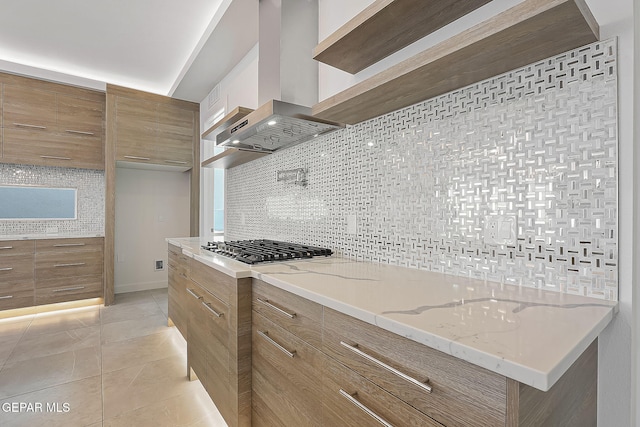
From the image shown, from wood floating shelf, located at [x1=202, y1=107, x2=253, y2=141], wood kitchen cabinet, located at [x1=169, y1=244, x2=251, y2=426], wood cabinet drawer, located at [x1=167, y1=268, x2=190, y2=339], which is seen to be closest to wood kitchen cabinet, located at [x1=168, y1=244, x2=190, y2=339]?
wood cabinet drawer, located at [x1=167, y1=268, x2=190, y2=339]

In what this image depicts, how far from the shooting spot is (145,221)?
4594mm

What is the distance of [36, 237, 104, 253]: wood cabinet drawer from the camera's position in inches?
136

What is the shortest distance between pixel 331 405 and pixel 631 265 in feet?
3.12

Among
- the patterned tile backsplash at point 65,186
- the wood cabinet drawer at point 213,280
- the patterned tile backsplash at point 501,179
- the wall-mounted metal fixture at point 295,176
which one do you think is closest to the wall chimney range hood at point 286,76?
the wall-mounted metal fixture at point 295,176

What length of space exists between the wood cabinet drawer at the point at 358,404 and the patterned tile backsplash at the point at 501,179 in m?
0.61

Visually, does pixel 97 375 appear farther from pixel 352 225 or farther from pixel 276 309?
pixel 352 225

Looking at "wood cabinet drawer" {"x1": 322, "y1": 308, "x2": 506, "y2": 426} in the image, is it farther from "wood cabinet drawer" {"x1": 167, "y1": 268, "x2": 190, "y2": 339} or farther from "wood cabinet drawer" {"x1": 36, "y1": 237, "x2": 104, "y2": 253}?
"wood cabinet drawer" {"x1": 36, "y1": 237, "x2": 104, "y2": 253}

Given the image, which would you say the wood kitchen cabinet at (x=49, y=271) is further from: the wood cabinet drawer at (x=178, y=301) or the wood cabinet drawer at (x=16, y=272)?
the wood cabinet drawer at (x=178, y=301)

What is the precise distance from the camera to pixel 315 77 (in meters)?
1.95

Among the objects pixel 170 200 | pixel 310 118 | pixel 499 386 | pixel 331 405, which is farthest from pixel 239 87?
pixel 499 386

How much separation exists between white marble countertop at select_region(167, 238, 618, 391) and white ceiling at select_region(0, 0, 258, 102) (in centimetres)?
226

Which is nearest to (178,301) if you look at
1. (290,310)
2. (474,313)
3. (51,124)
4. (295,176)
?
(295,176)

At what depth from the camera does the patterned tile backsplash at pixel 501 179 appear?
2.91ft

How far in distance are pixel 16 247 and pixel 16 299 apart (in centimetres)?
58
